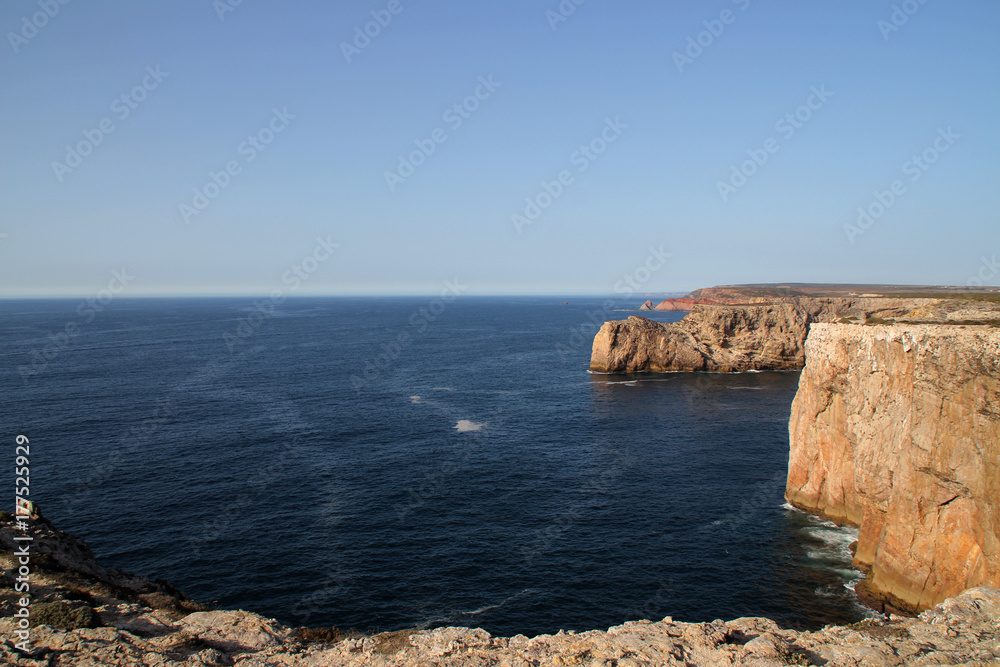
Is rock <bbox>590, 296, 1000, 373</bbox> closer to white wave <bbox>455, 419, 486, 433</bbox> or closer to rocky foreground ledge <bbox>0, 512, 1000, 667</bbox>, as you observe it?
white wave <bbox>455, 419, 486, 433</bbox>

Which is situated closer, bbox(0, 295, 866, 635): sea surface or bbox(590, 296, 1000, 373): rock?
bbox(0, 295, 866, 635): sea surface

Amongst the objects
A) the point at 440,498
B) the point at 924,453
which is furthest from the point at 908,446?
the point at 440,498

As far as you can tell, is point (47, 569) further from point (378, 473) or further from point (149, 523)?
point (378, 473)

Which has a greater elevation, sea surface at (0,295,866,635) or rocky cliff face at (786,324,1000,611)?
rocky cliff face at (786,324,1000,611)

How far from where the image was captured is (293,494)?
5022 centimetres

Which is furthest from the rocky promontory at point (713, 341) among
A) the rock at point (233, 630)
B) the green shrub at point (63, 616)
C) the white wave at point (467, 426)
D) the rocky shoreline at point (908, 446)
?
the green shrub at point (63, 616)

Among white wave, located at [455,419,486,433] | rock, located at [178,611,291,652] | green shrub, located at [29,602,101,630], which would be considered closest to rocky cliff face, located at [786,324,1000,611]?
rock, located at [178,611,291,652]

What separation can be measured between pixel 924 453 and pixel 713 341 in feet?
303

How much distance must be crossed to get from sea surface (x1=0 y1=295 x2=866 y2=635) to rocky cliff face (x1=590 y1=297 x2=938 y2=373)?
52.0ft

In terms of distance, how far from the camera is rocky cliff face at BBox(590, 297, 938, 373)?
377 ft

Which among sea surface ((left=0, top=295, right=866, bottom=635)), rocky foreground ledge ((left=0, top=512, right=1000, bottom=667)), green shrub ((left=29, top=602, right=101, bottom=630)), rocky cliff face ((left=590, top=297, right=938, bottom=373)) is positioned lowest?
sea surface ((left=0, top=295, right=866, bottom=635))

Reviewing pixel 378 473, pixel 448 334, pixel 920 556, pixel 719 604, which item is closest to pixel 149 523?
pixel 378 473

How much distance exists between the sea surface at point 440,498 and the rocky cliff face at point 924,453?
4328 millimetres

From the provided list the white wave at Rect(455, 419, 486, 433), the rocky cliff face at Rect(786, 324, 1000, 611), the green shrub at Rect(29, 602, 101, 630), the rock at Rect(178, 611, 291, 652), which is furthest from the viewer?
the white wave at Rect(455, 419, 486, 433)
